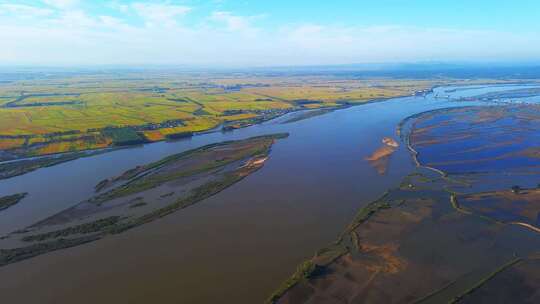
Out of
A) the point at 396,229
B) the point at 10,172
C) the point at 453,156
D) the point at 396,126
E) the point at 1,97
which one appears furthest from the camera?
the point at 1,97

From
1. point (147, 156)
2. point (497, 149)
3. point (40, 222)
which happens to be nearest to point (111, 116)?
point (147, 156)

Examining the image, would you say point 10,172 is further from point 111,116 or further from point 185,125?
point 111,116

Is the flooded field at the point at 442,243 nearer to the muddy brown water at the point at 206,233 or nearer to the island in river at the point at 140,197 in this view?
the muddy brown water at the point at 206,233

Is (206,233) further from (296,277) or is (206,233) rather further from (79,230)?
(79,230)

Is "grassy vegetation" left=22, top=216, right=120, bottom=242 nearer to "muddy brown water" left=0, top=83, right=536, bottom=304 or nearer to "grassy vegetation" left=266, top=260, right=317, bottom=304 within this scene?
"muddy brown water" left=0, top=83, right=536, bottom=304

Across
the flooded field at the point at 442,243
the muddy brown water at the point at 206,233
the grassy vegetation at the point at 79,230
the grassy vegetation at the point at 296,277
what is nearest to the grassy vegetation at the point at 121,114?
the muddy brown water at the point at 206,233

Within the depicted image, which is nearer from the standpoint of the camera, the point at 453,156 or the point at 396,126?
the point at 453,156

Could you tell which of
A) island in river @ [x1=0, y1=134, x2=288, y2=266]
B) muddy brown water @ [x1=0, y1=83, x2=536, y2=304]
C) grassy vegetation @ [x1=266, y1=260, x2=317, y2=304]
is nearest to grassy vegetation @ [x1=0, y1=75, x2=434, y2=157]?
muddy brown water @ [x1=0, y1=83, x2=536, y2=304]
